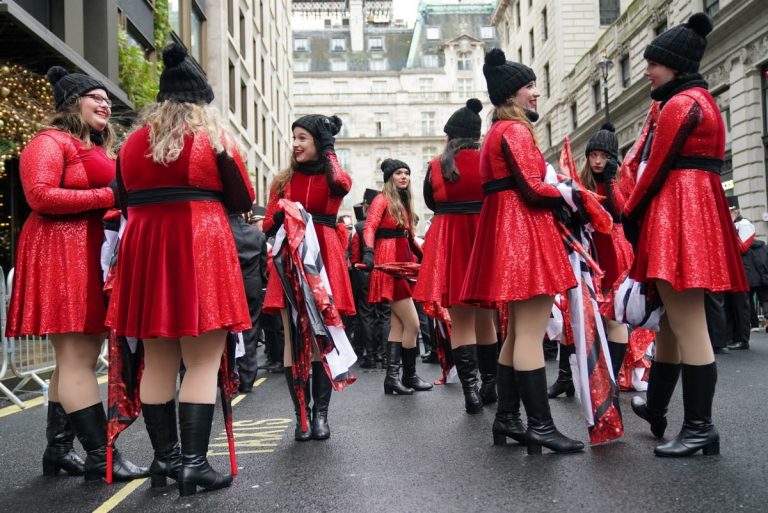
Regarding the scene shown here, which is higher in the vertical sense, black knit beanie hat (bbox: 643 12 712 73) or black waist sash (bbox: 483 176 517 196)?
black knit beanie hat (bbox: 643 12 712 73)

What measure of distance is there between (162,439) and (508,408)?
1945 mm

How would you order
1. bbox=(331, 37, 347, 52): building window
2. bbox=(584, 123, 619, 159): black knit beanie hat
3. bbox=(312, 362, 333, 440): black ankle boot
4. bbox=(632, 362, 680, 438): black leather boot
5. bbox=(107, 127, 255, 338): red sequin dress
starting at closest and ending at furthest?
bbox=(107, 127, 255, 338): red sequin dress < bbox=(632, 362, 680, 438): black leather boot < bbox=(312, 362, 333, 440): black ankle boot < bbox=(584, 123, 619, 159): black knit beanie hat < bbox=(331, 37, 347, 52): building window

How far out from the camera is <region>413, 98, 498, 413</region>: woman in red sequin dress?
18.4ft

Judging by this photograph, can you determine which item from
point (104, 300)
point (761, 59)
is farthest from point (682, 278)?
point (761, 59)

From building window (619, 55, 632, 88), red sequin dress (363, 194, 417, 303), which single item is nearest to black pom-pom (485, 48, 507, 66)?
red sequin dress (363, 194, 417, 303)

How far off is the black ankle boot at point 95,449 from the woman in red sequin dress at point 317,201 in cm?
135

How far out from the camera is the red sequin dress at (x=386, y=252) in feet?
23.2

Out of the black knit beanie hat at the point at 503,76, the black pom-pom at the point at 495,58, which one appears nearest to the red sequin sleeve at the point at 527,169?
the black knit beanie hat at the point at 503,76

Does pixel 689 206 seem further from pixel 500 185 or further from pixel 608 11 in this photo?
pixel 608 11

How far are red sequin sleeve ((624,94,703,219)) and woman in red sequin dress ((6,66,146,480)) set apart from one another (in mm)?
2909

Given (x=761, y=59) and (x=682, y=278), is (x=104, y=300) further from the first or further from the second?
(x=761, y=59)

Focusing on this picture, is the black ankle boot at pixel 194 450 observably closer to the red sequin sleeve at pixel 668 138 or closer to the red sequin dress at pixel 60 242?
the red sequin dress at pixel 60 242

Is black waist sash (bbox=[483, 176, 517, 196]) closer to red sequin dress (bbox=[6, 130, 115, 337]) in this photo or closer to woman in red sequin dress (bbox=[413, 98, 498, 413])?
woman in red sequin dress (bbox=[413, 98, 498, 413])

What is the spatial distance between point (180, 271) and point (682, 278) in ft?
8.37
